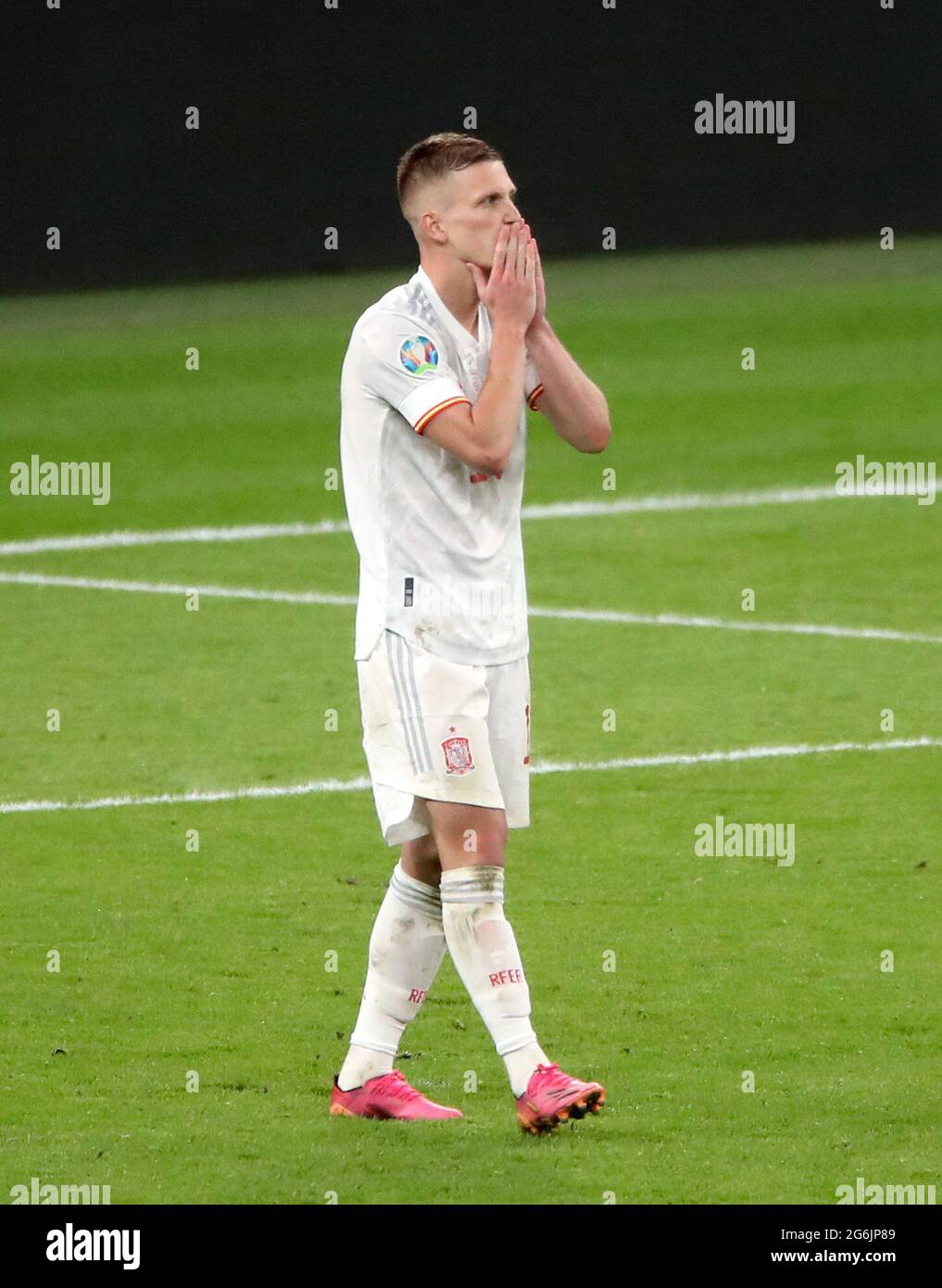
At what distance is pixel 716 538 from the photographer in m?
14.4

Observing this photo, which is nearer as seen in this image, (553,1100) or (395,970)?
(553,1100)

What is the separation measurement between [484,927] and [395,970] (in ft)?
1.17

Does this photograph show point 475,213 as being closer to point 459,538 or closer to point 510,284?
point 510,284

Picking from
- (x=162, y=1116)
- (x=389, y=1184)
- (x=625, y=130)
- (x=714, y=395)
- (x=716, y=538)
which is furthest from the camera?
(x=625, y=130)

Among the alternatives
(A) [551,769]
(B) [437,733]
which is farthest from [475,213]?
(A) [551,769]

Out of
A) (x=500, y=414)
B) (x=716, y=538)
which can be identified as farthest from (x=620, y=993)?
(x=716, y=538)

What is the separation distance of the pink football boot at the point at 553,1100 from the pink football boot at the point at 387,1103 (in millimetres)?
277

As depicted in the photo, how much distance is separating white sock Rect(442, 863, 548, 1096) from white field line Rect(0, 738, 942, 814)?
11.6 ft

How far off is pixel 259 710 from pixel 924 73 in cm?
2111

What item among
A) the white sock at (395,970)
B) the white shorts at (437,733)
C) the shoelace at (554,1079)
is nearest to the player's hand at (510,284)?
the white shorts at (437,733)

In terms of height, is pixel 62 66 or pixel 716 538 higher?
pixel 62 66

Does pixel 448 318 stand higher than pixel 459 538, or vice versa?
pixel 448 318

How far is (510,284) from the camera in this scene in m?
5.29

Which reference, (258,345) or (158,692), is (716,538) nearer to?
(158,692)
